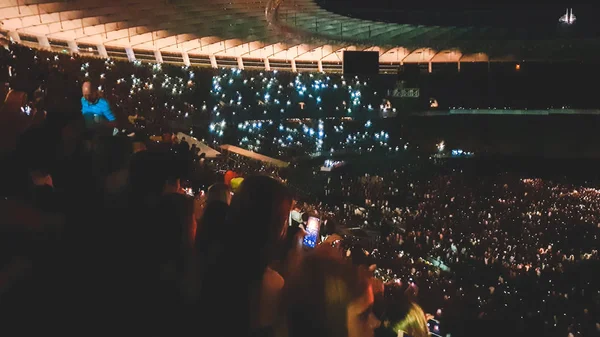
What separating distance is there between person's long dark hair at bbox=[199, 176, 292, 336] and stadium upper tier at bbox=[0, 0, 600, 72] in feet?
50.4

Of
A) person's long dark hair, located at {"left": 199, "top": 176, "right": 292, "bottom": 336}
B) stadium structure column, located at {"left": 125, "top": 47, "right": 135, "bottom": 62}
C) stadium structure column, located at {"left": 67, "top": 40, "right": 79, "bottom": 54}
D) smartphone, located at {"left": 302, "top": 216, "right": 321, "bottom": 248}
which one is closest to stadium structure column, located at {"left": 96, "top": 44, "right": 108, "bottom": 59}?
stadium structure column, located at {"left": 125, "top": 47, "right": 135, "bottom": 62}

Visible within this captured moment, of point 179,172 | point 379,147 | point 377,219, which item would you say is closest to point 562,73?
point 379,147

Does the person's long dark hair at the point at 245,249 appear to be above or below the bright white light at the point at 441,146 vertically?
above

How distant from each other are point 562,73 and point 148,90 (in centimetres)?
1858

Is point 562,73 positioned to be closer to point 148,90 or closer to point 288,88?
point 288,88

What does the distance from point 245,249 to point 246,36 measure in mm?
20236

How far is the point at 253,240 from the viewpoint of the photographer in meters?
1.82

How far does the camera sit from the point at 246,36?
21.2m

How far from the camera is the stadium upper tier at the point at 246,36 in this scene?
54.0ft

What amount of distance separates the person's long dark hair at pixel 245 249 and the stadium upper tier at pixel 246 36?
50.4 ft

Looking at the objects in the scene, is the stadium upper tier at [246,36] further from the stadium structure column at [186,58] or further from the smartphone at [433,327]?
the smartphone at [433,327]

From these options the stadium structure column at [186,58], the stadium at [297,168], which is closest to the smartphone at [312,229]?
the stadium at [297,168]

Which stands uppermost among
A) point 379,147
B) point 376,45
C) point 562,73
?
point 376,45

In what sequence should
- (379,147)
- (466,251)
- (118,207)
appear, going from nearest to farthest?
(118,207) < (466,251) < (379,147)
